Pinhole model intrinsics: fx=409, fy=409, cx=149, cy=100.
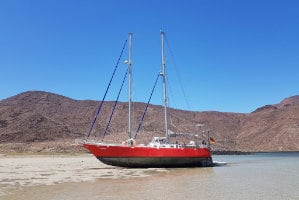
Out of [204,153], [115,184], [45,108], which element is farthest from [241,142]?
[115,184]

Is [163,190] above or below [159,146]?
below

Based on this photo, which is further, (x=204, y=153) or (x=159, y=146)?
(x=204, y=153)

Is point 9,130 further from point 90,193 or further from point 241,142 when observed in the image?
point 90,193

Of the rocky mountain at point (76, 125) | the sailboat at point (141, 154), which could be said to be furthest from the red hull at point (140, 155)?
the rocky mountain at point (76, 125)

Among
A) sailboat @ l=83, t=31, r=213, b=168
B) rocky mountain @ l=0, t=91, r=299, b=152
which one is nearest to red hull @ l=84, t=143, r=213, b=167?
sailboat @ l=83, t=31, r=213, b=168

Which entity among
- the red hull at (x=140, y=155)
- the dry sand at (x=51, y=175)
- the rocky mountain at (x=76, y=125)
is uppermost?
the rocky mountain at (x=76, y=125)

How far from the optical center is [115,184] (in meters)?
26.8

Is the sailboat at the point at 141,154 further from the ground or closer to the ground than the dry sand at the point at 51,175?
further from the ground

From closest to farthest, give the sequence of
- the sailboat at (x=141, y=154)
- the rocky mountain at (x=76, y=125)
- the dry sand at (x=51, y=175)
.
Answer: the dry sand at (x=51, y=175), the sailboat at (x=141, y=154), the rocky mountain at (x=76, y=125)

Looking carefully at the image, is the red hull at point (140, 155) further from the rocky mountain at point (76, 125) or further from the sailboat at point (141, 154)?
the rocky mountain at point (76, 125)

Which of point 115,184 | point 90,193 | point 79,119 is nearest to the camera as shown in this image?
point 90,193

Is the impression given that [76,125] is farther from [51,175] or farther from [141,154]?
[51,175]

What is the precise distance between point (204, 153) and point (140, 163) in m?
8.53

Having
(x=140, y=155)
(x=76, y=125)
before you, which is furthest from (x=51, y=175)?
(x=76, y=125)
